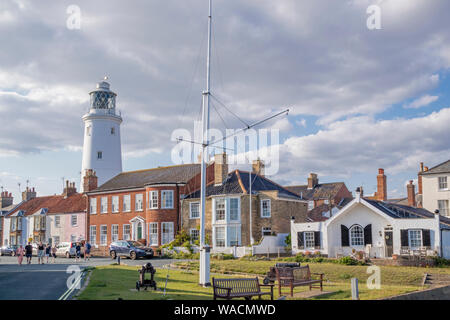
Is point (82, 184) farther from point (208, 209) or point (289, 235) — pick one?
point (289, 235)

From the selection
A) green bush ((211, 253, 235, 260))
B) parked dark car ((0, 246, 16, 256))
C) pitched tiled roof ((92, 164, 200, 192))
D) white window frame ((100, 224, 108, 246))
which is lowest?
parked dark car ((0, 246, 16, 256))

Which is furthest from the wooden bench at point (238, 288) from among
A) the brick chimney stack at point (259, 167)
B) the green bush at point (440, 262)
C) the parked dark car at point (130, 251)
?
the brick chimney stack at point (259, 167)

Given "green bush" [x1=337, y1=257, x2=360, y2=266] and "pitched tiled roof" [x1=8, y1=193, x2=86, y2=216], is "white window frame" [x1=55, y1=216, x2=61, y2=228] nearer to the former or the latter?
"pitched tiled roof" [x1=8, y1=193, x2=86, y2=216]

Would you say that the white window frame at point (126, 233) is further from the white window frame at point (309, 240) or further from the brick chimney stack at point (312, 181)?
the brick chimney stack at point (312, 181)

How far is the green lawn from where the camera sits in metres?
15.4

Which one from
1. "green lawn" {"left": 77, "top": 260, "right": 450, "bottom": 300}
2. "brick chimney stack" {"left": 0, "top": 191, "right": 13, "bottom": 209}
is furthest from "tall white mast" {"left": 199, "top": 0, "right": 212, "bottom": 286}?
"brick chimney stack" {"left": 0, "top": 191, "right": 13, "bottom": 209}

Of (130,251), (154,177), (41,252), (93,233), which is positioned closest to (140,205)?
(154,177)

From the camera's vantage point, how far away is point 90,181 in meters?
56.1

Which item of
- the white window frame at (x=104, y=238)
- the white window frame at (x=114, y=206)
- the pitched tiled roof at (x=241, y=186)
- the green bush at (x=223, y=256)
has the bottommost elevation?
the green bush at (x=223, y=256)

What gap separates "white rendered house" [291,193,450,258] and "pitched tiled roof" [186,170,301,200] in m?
6.22

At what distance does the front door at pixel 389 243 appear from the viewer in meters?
33.5

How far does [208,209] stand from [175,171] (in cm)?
724
